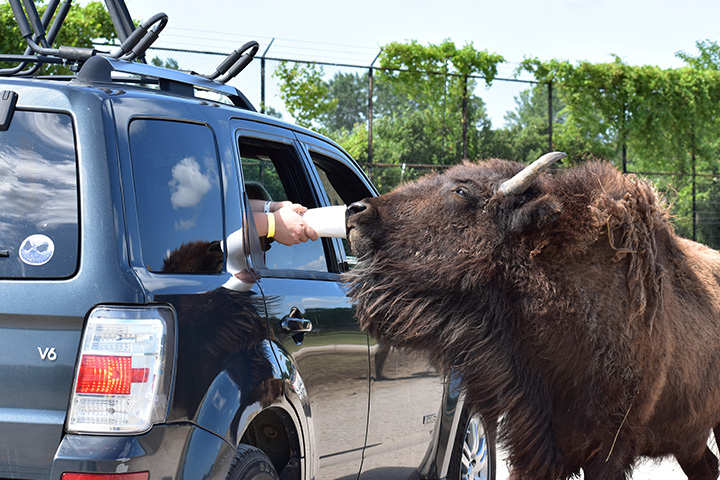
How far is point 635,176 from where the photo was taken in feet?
10.8

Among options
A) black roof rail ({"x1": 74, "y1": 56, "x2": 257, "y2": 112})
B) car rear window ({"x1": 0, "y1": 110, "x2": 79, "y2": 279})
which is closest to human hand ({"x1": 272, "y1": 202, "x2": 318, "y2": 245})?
black roof rail ({"x1": 74, "y1": 56, "x2": 257, "y2": 112})

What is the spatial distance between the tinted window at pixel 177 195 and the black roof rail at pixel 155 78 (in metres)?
0.31

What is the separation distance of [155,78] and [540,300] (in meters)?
1.95

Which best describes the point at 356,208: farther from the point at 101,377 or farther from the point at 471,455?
the point at 471,455

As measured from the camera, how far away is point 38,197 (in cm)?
254

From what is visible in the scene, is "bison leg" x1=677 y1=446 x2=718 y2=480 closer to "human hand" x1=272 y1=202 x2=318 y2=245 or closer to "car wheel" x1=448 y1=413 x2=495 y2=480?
"car wheel" x1=448 y1=413 x2=495 y2=480

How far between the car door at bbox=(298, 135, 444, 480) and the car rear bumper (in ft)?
4.20

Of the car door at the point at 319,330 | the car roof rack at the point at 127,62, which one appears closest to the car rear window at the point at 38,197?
the car roof rack at the point at 127,62

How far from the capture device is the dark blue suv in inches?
94.1

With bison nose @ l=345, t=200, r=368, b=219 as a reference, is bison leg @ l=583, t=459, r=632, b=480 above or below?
below

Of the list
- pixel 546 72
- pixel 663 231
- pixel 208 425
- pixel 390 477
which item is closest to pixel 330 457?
pixel 390 477

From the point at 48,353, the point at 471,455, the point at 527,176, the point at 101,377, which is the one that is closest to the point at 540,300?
the point at 527,176

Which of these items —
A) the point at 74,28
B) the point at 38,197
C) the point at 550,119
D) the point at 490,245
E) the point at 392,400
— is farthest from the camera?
the point at 550,119

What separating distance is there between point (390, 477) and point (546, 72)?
59.4ft
